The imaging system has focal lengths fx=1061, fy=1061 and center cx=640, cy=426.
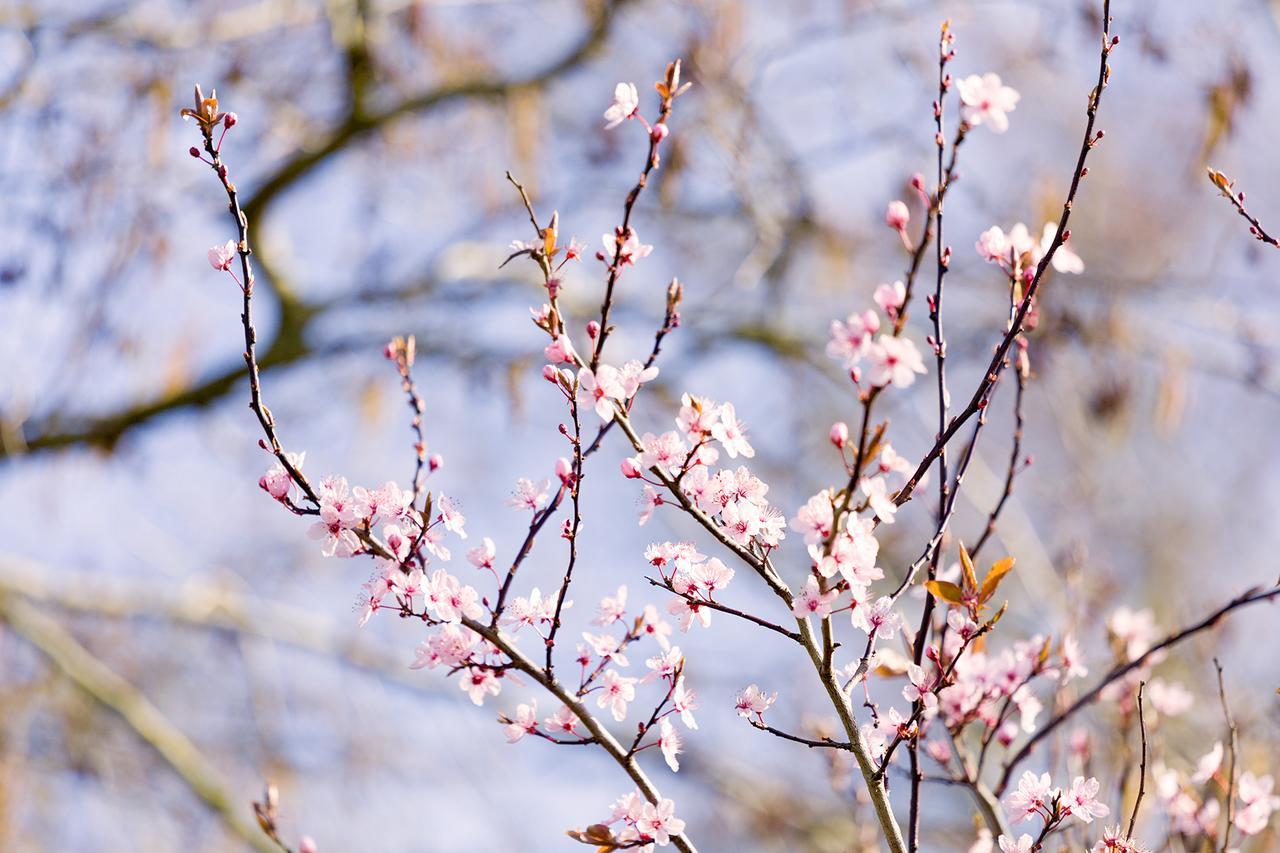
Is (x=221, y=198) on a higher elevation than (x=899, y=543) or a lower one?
higher

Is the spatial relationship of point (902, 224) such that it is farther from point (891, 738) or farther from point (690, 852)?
point (690, 852)

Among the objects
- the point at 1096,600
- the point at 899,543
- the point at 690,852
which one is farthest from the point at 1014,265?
the point at 899,543

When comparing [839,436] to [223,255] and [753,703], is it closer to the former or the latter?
[753,703]

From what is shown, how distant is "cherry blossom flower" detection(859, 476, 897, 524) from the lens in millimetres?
1025

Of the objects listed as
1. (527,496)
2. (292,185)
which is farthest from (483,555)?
(292,185)

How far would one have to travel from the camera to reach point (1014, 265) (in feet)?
4.10

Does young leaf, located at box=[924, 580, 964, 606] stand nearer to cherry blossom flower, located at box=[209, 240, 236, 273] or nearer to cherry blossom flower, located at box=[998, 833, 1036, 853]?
cherry blossom flower, located at box=[998, 833, 1036, 853]

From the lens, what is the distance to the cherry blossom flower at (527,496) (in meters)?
1.25

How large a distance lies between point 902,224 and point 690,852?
2.52 feet

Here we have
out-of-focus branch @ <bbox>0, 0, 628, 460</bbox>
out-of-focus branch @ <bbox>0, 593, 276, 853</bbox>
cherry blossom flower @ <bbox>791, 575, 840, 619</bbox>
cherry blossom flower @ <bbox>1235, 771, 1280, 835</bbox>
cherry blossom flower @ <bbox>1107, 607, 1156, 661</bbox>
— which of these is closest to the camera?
cherry blossom flower @ <bbox>791, 575, 840, 619</bbox>

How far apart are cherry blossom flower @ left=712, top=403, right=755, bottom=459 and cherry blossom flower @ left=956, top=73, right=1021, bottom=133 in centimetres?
46

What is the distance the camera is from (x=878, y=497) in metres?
1.04

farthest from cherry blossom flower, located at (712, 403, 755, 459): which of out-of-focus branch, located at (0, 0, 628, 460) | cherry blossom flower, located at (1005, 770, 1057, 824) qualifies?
out-of-focus branch, located at (0, 0, 628, 460)

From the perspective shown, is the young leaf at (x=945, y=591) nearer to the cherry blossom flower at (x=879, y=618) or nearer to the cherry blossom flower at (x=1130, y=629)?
the cherry blossom flower at (x=879, y=618)
